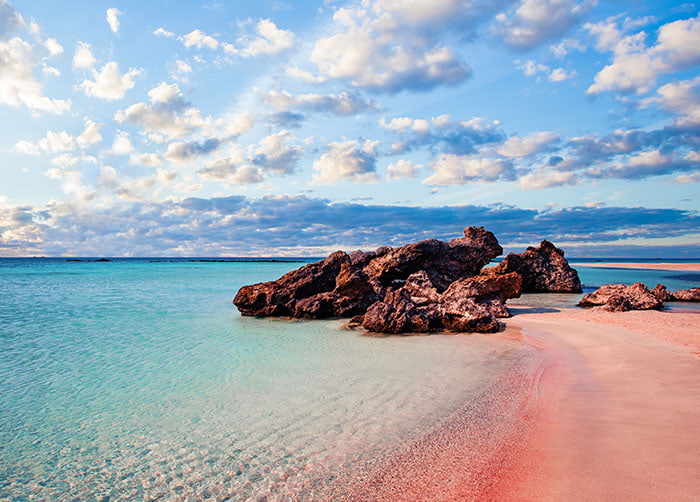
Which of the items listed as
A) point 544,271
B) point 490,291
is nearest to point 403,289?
point 490,291

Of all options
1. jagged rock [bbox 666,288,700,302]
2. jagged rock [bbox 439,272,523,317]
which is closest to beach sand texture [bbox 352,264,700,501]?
jagged rock [bbox 439,272,523,317]

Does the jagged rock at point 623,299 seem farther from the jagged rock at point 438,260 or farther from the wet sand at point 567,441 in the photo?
the wet sand at point 567,441

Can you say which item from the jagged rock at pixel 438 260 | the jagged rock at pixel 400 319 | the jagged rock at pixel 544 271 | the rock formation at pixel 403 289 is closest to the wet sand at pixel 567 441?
the jagged rock at pixel 400 319

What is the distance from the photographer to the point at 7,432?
16.2 feet

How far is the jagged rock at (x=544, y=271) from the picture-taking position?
25.4 meters

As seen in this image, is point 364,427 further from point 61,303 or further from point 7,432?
point 61,303

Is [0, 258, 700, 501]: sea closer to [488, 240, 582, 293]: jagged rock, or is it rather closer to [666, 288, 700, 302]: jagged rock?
[666, 288, 700, 302]: jagged rock

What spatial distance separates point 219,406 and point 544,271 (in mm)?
25073

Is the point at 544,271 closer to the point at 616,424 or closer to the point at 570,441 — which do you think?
the point at 616,424

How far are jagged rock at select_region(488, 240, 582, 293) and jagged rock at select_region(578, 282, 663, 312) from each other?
7.25 meters

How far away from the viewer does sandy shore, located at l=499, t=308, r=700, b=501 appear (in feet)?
11.5

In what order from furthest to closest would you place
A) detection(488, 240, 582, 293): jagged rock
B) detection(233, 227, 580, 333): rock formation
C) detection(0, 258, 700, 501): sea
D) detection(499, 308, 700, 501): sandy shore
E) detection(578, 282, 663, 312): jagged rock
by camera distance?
detection(488, 240, 582, 293): jagged rock, detection(578, 282, 663, 312): jagged rock, detection(233, 227, 580, 333): rock formation, detection(0, 258, 700, 501): sea, detection(499, 308, 700, 501): sandy shore

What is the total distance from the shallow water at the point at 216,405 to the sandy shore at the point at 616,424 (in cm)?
118

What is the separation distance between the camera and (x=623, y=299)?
1592 centimetres
